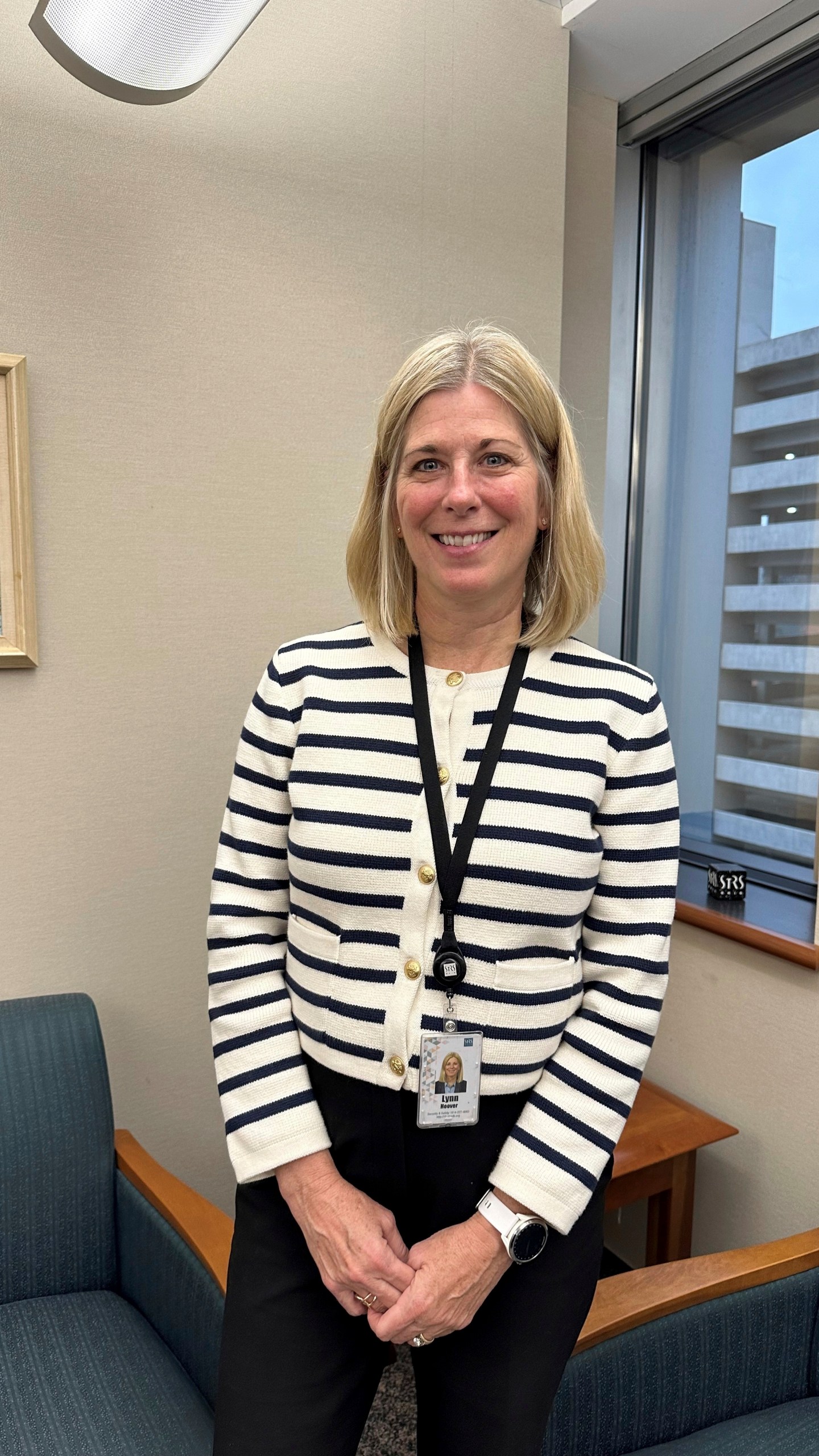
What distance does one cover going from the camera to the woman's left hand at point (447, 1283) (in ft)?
3.21

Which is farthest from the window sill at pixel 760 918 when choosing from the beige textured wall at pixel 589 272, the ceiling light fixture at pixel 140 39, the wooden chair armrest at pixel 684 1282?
the ceiling light fixture at pixel 140 39

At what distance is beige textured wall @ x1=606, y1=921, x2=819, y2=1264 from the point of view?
1867 millimetres

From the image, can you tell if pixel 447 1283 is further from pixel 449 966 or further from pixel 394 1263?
pixel 449 966

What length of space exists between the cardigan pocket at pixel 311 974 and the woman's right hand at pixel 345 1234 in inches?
5.4

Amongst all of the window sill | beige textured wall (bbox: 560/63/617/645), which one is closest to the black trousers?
the window sill

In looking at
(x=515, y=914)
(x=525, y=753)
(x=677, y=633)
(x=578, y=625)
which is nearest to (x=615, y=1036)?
(x=515, y=914)

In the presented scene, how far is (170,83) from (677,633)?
1.73 meters

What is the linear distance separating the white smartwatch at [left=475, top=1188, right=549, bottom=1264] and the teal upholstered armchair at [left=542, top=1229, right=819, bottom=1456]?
47cm

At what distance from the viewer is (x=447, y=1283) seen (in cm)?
98

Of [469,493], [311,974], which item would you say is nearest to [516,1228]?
[311,974]

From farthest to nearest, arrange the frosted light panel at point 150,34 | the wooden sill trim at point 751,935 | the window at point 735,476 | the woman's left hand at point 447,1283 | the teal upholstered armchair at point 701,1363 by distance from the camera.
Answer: the window at point 735,476 < the wooden sill trim at point 751,935 < the teal upholstered armchair at point 701,1363 < the frosted light panel at point 150,34 < the woman's left hand at point 447,1283

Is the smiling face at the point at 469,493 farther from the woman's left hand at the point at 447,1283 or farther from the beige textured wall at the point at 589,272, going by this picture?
the beige textured wall at the point at 589,272

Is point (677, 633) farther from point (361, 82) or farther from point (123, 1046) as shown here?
point (123, 1046)

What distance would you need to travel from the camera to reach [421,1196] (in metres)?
1.05
